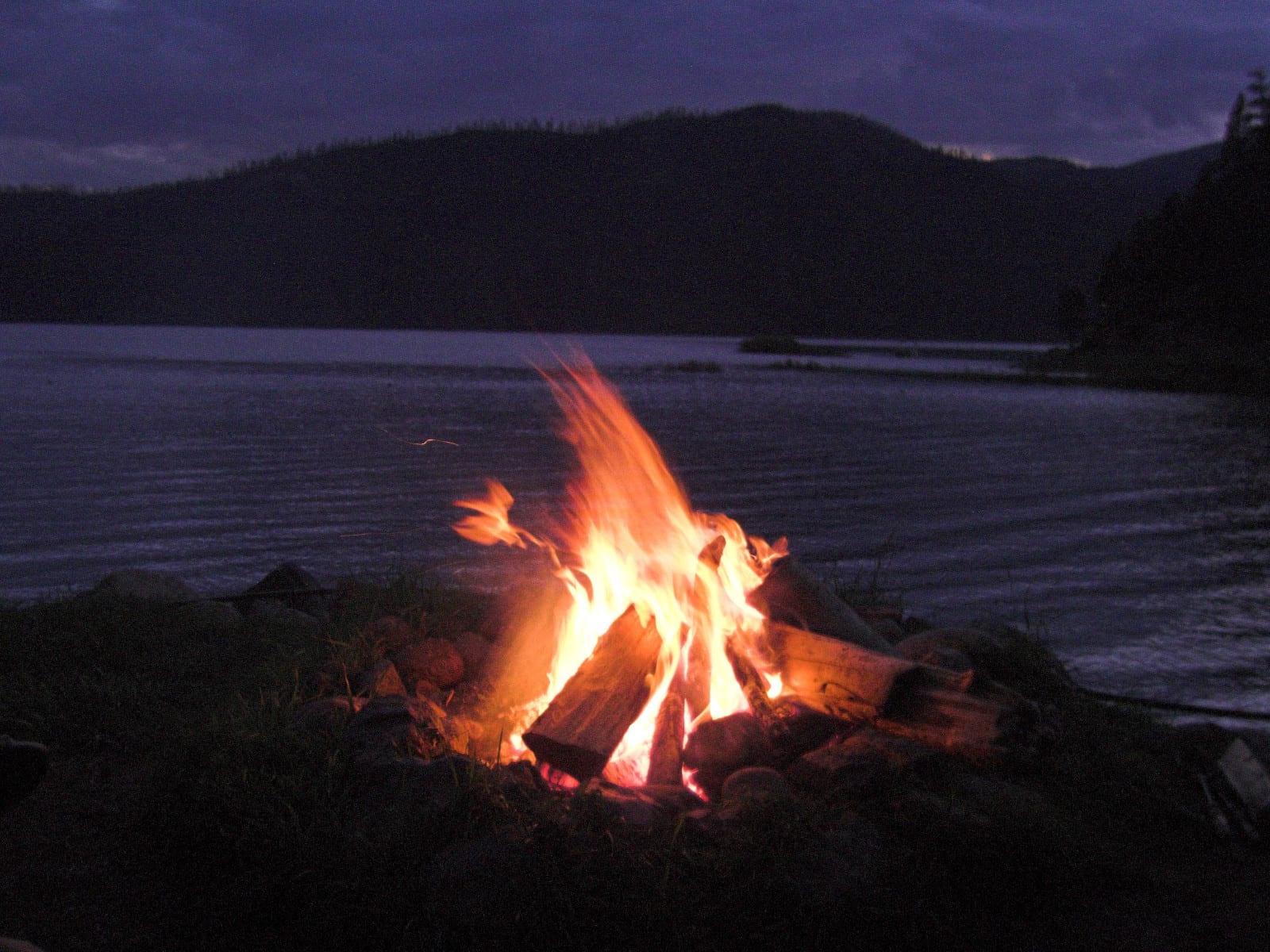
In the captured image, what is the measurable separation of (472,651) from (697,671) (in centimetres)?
Answer: 125

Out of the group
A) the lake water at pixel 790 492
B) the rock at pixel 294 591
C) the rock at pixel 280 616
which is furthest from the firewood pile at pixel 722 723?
the lake water at pixel 790 492

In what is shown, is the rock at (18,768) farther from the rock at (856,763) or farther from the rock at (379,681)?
the rock at (856,763)

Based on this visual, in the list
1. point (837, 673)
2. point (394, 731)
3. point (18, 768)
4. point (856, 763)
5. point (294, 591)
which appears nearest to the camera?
point (18, 768)

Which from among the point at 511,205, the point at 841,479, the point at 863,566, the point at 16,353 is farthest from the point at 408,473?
the point at 511,205

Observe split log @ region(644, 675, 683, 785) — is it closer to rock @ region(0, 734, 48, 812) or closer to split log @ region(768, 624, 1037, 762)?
split log @ region(768, 624, 1037, 762)

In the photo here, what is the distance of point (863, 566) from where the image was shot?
1055cm

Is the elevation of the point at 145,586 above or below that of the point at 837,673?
below

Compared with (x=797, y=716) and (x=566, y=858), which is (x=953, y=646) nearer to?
(x=797, y=716)

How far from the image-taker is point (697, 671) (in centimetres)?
453

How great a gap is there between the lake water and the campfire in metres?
3.33

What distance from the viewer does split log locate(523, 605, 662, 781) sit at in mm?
→ 3895

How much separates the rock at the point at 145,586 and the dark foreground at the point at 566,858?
2581mm

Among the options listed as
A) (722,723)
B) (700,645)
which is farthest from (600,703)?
(700,645)

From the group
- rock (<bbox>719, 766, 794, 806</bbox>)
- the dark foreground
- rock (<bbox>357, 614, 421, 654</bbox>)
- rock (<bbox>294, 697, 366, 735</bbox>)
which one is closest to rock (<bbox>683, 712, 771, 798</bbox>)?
rock (<bbox>719, 766, 794, 806</bbox>)
